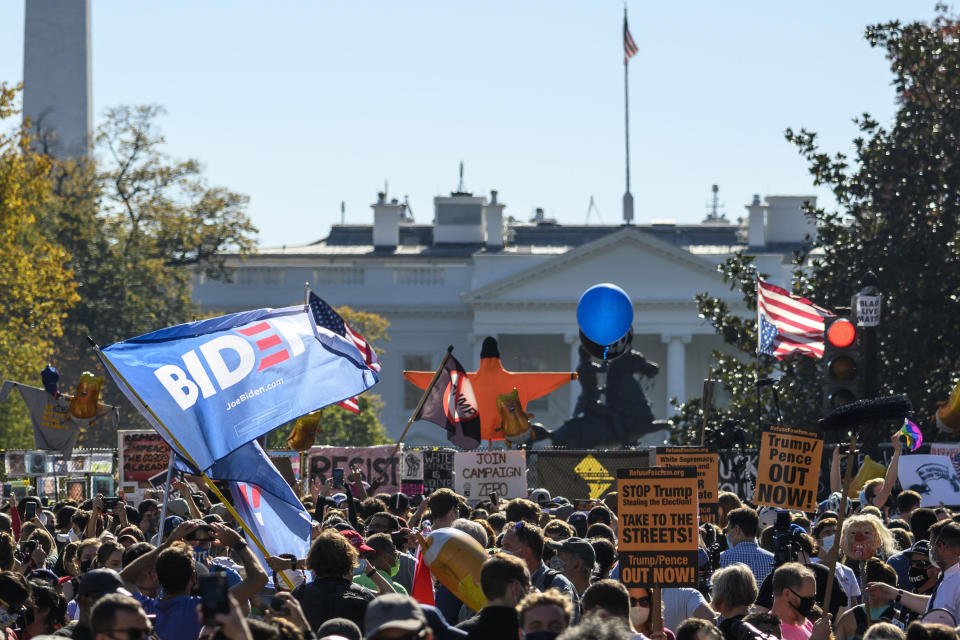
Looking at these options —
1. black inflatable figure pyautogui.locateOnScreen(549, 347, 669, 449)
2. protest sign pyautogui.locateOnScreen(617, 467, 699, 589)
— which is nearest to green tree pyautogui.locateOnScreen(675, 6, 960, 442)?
black inflatable figure pyautogui.locateOnScreen(549, 347, 669, 449)

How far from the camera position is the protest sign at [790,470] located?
35.7 ft

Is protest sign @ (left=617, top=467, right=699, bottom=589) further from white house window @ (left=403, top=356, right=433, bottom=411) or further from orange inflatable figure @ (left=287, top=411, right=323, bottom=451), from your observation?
white house window @ (left=403, top=356, right=433, bottom=411)

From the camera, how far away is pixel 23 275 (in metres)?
Result: 32.7

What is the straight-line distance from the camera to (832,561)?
7809mm

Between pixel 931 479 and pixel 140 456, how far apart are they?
8041mm

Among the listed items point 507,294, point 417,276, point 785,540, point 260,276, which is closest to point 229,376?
point 785,540

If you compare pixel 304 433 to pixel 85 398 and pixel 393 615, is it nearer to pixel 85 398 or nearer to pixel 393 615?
pixel 85 398

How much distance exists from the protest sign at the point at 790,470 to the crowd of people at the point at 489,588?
0.54 meters

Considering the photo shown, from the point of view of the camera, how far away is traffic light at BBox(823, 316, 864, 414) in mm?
14188

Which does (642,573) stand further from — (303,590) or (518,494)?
(518,494)

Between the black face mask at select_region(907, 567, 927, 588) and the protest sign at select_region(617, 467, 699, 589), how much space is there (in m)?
1.27

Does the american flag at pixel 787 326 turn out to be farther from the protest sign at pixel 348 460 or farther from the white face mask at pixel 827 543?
the white face mask at pixel 827 543

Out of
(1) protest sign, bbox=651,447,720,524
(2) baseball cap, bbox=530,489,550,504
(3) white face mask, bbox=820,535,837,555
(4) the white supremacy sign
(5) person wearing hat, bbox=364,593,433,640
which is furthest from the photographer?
(4) the white supremacy sign

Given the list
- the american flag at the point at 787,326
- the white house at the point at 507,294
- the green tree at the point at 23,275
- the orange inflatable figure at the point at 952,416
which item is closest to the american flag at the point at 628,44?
the white house at the point at 507,294
